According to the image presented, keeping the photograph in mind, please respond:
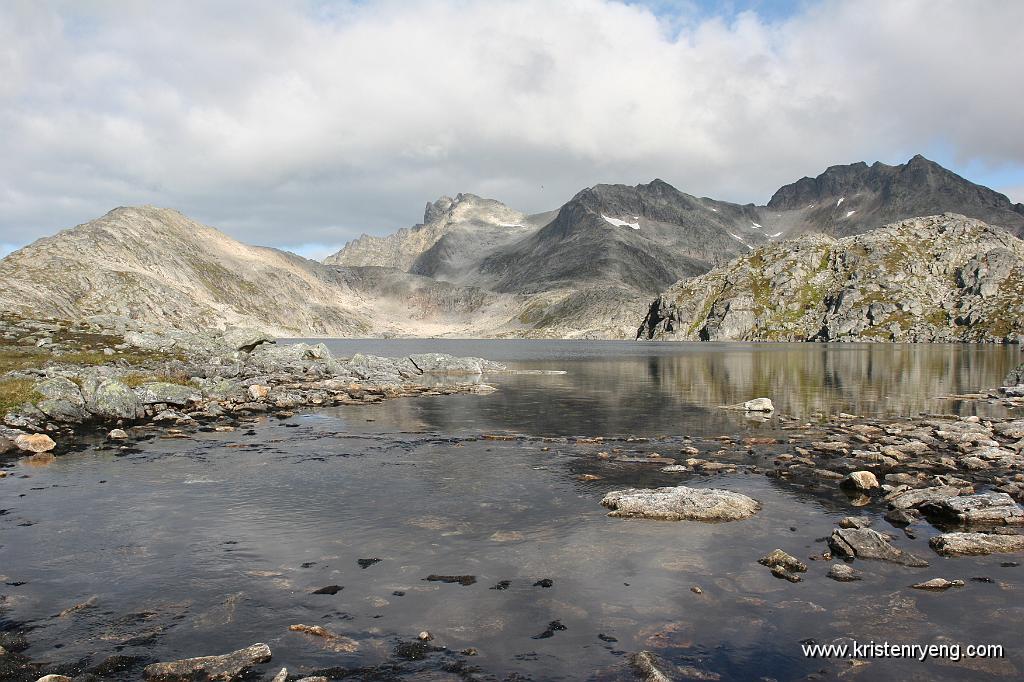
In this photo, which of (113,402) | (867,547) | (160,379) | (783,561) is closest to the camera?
(783,561)

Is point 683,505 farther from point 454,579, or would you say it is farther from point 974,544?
point 454,579

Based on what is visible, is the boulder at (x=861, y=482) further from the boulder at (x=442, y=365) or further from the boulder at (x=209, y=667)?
the boulder at (x=442, y=365)

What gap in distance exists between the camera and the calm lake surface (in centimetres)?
1435

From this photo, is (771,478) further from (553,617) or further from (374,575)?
(374,575)

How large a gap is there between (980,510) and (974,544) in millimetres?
3812

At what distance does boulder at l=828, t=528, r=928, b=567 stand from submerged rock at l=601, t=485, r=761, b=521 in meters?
3.98

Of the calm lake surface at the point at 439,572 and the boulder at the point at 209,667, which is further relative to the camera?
the calm lake surface at the point at 439,572

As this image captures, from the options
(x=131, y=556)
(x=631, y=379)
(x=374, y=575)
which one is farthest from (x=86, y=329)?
(x=374, y=575)

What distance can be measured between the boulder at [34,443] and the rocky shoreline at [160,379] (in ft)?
0.22

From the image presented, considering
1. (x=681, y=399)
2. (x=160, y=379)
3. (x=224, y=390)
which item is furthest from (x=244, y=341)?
(x=681, y=399)

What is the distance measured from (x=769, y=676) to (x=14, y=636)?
58.2 ft

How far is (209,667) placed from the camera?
13.4 metres

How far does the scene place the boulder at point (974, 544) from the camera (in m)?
20.2

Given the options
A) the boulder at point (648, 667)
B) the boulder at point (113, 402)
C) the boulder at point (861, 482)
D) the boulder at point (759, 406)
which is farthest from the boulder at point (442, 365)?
the boulder at point (648, 667)
